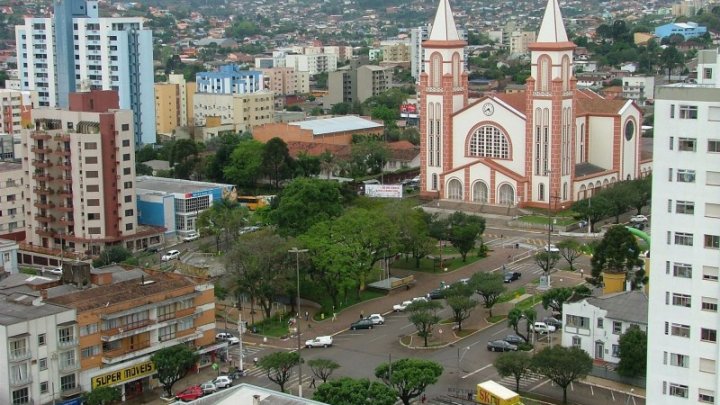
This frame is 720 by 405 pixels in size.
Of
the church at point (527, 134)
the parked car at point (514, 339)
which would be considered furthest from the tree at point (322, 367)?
the church at point (527, 134)

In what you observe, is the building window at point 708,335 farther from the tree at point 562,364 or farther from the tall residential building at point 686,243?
the tree at point 562,364

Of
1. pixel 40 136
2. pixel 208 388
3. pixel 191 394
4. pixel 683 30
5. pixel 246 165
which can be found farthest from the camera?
pixel 683 30

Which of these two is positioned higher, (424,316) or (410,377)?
(424,316)

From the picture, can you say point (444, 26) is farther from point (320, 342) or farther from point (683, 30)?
point (683, 30)

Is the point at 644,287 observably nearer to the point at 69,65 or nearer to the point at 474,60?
the point at 69,65

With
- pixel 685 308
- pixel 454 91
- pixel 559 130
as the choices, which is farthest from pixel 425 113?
pixel 685 308

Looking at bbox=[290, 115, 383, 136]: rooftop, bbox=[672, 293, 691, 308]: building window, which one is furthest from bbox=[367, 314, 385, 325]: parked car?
bbox=[290, 115, 383, 136]: rooftop

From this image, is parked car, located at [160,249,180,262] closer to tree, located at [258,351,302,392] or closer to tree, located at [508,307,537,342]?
tree, located at [258,351,302,392]

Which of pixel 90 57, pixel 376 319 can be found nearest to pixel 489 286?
pixel 376 319
